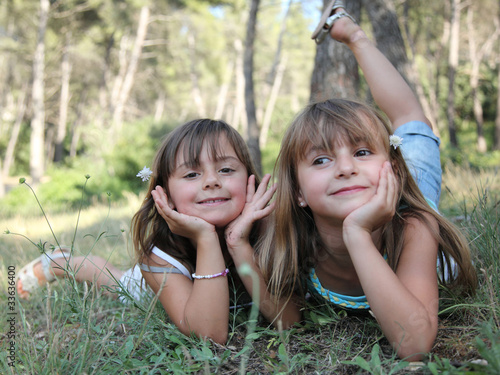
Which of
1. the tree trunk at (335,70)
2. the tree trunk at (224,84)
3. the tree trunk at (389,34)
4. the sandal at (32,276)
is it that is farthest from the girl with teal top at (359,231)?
the tree trunk at (224,84)

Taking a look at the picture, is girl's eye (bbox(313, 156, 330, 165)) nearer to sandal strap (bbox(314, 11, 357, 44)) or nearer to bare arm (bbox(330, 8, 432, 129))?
bare arm (bbox(330, 8, 432, 129))

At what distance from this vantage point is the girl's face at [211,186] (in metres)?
1.99

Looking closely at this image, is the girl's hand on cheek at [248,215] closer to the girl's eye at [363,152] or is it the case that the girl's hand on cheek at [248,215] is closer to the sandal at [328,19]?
the girl's eye at [363,152]

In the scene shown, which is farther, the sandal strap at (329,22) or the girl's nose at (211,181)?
the sandal strap at (329,22)

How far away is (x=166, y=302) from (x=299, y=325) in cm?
62

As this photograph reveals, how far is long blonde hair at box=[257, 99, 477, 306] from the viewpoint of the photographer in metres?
1.76

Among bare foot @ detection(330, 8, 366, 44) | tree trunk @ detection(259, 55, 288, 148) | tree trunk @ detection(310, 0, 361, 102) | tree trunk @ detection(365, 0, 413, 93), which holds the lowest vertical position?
tree trunk @ detection(259, 55, 288, 148)

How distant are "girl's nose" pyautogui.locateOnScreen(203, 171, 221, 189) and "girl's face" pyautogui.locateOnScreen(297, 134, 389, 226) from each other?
404 millimetres

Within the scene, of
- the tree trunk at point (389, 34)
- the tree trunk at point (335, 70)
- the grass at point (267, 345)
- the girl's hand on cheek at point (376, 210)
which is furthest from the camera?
the tree trunk at point (389, 34)

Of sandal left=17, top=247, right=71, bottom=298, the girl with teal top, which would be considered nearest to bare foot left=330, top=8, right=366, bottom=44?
the girl with teal top

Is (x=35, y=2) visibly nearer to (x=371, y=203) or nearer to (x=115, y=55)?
(x=115, y=55)

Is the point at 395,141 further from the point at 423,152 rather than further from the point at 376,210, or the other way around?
the point at 423,152

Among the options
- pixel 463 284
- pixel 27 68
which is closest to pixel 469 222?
pixel 463 284

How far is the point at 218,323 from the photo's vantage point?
1.76m
